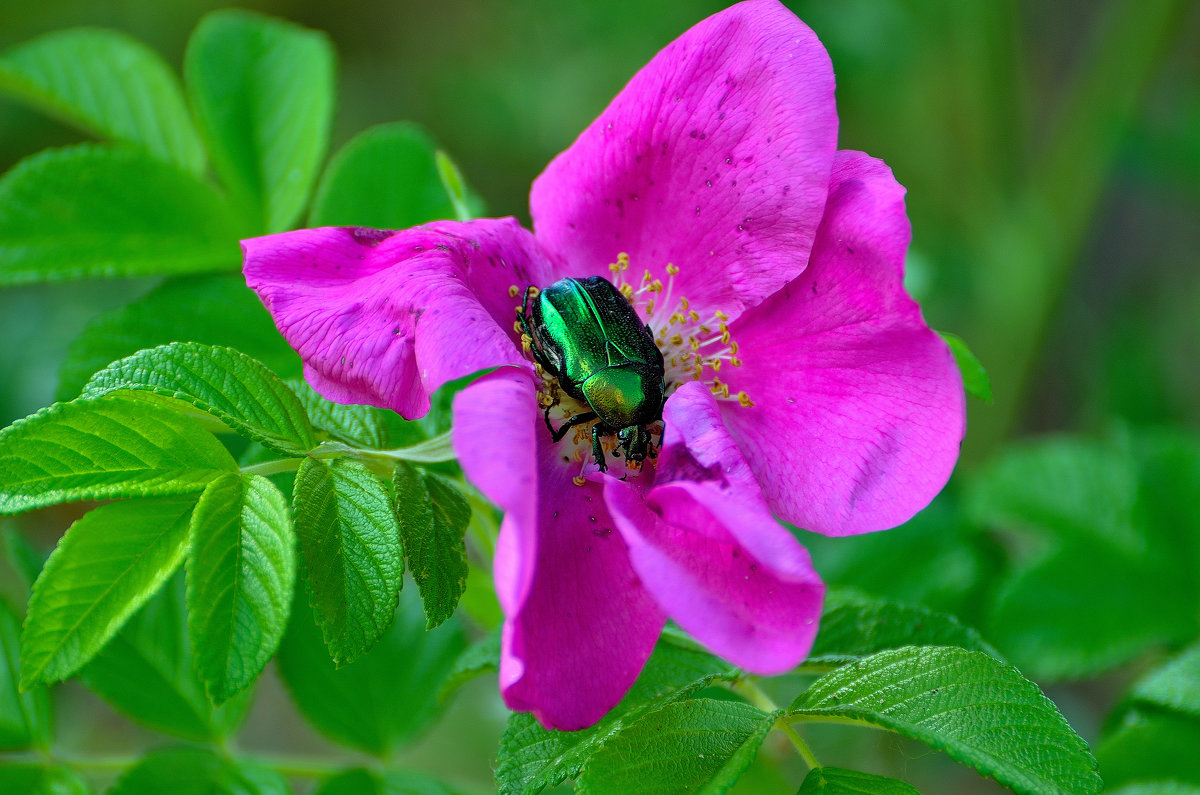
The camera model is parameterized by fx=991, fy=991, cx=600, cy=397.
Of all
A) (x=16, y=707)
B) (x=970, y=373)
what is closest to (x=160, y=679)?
(x=16, y=707)

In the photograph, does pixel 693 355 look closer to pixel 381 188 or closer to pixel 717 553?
pixel 717 553

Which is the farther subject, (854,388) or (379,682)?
(379,682)

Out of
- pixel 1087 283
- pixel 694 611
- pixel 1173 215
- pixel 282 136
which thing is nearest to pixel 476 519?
pixel 694 611

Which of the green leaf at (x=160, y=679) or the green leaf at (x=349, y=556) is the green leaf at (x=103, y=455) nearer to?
the green leaf at (x=349, y=556)

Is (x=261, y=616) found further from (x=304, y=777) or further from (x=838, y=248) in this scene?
(x=838, y=248)

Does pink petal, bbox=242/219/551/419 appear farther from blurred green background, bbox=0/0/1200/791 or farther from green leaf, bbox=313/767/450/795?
blurred green background, bbox=0/0/1200/791
